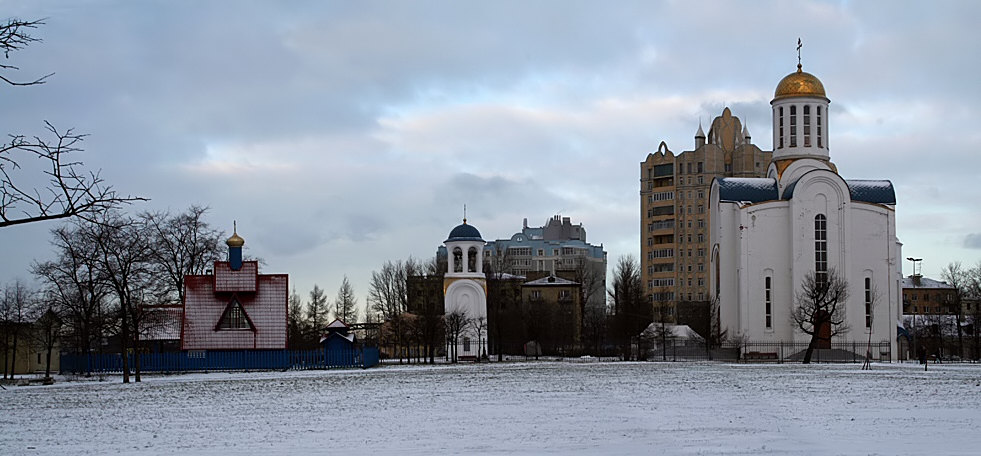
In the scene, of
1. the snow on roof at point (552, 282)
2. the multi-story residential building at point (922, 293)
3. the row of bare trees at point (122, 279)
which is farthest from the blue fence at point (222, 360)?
the multi-story residential building at point (922, 293)

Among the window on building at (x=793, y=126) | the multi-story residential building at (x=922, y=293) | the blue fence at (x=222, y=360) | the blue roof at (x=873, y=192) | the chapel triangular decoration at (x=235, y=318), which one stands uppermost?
the window on building at (x=793, y=126)

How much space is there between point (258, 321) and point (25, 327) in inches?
524

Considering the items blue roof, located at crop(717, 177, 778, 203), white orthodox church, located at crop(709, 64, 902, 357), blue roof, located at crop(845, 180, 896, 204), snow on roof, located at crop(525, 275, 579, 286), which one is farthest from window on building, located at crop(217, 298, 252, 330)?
snow on roof, located at crop(525, 275, 579, 286)

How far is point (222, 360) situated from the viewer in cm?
5256

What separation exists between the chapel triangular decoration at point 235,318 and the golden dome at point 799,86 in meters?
37.4

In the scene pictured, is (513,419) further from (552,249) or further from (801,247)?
(552,249)

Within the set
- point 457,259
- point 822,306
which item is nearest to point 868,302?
point 822,306

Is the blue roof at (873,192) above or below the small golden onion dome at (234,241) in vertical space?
above

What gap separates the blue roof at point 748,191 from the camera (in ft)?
232

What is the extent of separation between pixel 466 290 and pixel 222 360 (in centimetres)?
2128

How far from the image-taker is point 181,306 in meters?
58.6

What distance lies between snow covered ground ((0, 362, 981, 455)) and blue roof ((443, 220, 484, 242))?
126 feet

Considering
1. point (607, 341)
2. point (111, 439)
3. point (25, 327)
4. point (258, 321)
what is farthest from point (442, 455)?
point (607, 341)

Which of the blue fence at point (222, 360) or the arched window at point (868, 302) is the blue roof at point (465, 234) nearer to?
the blue fence at point (222, 360)
